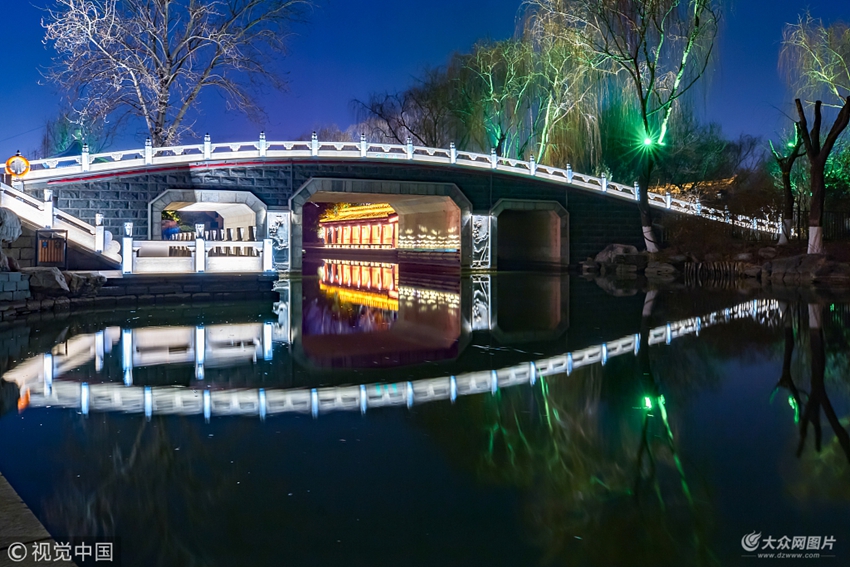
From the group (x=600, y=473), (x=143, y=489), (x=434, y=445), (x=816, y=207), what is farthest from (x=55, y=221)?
(x=816, y=207)

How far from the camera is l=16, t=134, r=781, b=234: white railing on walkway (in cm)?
1908

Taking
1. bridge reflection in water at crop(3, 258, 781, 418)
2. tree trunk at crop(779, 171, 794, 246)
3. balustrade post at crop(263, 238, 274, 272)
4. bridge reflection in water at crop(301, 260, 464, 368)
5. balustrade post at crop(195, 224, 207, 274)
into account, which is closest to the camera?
bridge reflection in water at crop(3, 258, 781, 418)

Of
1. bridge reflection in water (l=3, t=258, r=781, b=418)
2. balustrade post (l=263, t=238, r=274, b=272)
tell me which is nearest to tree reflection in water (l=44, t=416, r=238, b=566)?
bridge reflection in water (l=3, t=258, r=781, b=418)

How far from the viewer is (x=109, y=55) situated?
21.7 m

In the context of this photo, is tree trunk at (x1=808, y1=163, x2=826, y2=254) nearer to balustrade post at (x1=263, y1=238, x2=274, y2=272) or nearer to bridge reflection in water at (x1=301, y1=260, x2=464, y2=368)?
bridge reflection in water at (x1=301, y1=260, x2=464, y2=368)

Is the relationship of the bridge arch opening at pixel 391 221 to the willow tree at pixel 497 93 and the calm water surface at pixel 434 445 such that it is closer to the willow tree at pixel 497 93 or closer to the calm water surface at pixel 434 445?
the willow tree at pixel 497 93

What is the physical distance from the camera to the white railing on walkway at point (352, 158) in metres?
19.1

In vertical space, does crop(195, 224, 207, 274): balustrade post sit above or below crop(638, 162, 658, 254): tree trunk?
below

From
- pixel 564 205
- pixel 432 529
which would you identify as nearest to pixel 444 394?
pixel 432 529

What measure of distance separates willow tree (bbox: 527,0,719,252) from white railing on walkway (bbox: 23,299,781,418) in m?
19.3

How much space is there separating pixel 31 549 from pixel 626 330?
828 centimetres

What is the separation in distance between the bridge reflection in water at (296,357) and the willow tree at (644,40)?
507 inches

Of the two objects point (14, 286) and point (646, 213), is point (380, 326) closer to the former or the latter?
point (14, 286)

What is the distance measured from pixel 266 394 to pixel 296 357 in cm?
185
